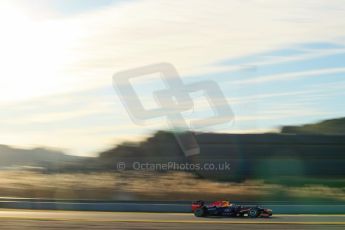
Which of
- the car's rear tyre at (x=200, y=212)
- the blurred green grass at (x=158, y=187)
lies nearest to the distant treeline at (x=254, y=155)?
the blurred green grass at (x=158, y=187)

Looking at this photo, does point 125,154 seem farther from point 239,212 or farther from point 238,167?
point 239,212

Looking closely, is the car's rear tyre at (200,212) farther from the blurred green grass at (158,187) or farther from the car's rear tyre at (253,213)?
the blurred green grass at (158,187)

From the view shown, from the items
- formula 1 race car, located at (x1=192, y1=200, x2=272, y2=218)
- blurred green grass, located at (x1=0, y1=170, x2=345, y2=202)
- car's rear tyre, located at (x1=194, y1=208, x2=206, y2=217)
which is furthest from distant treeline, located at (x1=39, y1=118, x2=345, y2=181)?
car's rear tyre, located at (x1=194, y1=208, x2=206, y2=217)

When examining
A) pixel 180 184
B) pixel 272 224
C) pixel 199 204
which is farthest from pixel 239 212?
pixel 180 184

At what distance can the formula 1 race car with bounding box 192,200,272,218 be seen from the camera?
22844 mm

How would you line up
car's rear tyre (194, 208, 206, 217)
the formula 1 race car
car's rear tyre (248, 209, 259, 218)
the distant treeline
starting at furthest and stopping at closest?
the distant treeline, car's rear tyre (194, 208, 206, 217), the formula 1 race car, car's rear tyre (248, 209, 259, 218)

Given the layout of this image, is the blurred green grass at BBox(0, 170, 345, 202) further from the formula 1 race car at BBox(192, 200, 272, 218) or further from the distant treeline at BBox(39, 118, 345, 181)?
the formula 1 race car at BBox(192, 200, 272, 218)

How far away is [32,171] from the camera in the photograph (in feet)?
167

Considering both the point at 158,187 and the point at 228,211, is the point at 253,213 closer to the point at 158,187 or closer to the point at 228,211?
the point at 228,211

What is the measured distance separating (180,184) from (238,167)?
5.90m

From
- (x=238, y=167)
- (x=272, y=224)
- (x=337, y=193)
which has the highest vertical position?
(x=238, y=167)

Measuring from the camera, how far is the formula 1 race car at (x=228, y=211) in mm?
22844

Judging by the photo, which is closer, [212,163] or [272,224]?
[272,224]

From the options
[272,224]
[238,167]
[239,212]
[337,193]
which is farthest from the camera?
[238,167]
